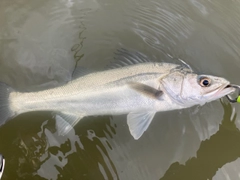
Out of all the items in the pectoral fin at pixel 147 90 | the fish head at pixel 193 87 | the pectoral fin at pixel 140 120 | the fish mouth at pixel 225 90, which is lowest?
the pectoral fin at pixel 140 120

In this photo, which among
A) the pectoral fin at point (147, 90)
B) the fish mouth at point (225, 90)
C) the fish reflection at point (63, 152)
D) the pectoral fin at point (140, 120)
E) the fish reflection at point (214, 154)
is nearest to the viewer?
Result: the fish mouth at point (225, 90)

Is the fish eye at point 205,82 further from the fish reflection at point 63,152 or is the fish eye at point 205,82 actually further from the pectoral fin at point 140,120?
the fish reflection at point 63,152

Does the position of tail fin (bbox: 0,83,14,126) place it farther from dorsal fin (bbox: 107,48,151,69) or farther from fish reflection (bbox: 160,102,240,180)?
fish reflection (bbox: 160,102,240,180)

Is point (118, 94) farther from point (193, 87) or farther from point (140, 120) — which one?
point (193, 87)

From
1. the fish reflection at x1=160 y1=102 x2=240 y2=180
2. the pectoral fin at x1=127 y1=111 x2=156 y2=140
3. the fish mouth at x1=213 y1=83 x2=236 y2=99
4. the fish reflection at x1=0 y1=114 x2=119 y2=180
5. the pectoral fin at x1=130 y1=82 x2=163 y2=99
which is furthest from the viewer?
the fish reflection at x1=160 y1=102 x2=240 y2=180

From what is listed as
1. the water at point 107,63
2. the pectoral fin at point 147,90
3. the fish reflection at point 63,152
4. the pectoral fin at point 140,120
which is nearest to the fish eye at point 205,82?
the pectoral fin at point 147,90

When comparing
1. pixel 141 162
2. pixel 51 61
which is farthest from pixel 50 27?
pixel 141 162

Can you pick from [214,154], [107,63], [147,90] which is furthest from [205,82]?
[107,63]

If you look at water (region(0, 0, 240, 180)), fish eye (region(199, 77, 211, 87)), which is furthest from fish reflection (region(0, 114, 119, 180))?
fish eye (region(199, 77, 211, 87))
